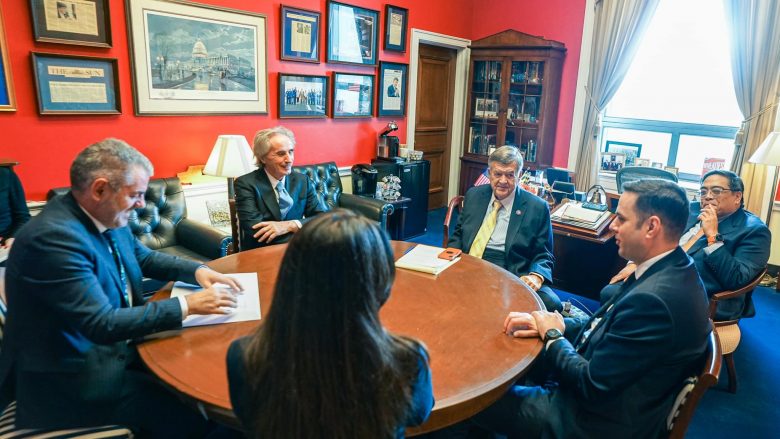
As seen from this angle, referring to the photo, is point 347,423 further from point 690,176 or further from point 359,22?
point 690,176

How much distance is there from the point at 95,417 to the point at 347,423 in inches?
38.6

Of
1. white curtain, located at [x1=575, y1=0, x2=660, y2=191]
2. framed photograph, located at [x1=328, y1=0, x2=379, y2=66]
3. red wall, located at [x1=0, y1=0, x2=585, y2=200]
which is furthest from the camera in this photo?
white curtain, located at [x1=575, y1=0, x2=660, y2=191]

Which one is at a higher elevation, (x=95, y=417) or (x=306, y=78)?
(x=306, y=78)

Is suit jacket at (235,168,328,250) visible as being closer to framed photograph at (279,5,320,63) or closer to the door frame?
framed photograph at (279,5,320,63)

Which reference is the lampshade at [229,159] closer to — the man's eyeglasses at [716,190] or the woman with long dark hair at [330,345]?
the woman with long dark hair at [330,345]

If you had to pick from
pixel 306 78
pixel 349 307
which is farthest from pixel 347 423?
pixel 306 78

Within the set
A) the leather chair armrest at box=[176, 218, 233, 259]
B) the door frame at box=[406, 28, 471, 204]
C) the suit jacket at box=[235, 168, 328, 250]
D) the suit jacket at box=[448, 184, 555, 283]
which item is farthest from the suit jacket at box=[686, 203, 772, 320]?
the door frame at box=[406, 28, 471, 204]

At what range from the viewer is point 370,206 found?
423cm

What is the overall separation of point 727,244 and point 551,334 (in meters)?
1.71

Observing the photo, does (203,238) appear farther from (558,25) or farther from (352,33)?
(558,25)

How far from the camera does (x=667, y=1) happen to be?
16.1 feet

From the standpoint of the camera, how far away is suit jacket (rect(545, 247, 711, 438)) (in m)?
1.33

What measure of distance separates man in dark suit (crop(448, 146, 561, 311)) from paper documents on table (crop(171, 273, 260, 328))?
129 cm

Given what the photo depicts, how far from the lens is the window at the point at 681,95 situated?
4.73 m
